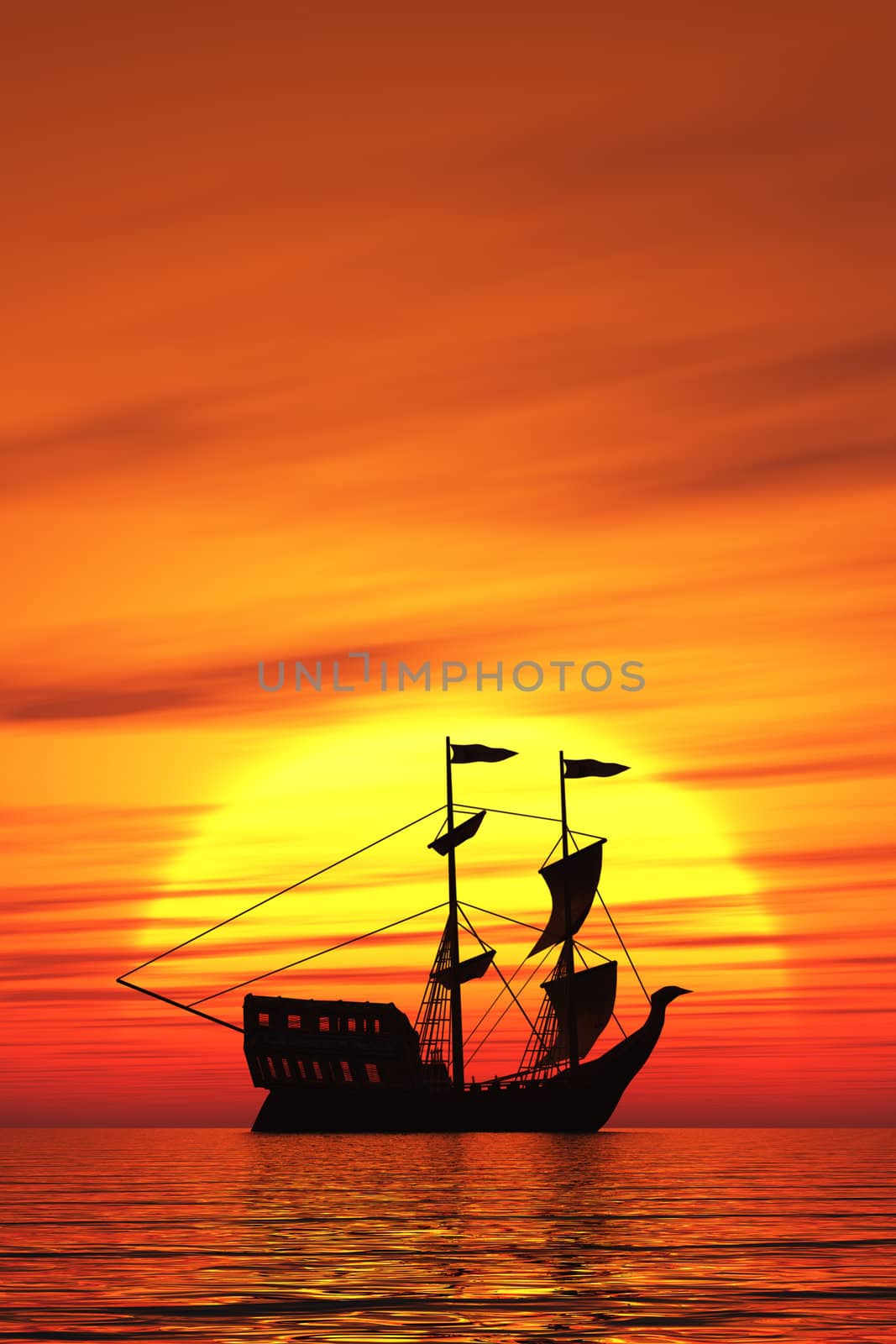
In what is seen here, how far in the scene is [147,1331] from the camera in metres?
29.8

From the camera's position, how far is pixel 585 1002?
139m

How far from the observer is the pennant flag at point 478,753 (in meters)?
134

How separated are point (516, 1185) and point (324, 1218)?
20.8m

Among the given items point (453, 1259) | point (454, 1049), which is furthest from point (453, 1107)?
point (453, 1259)

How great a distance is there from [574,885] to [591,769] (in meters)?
10.4

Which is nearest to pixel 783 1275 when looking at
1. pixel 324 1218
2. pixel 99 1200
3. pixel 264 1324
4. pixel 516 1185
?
pixel 264 1324

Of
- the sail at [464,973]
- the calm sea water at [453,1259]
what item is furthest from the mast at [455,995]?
the calm sea water at [453,1259]

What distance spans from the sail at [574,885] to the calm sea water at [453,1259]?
5147 centimetres

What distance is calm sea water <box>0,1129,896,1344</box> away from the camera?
30.6 m

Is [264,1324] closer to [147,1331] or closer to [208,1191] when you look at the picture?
[147,1331]

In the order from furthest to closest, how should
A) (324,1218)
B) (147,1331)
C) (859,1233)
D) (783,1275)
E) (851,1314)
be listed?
(324,1218) < (859,1233) < (783,1275) < (851,1314) < (147,1331)

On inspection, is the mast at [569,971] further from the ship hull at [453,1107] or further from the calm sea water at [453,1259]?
the calm sea water at [453,1259]

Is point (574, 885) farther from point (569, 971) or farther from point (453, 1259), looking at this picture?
point (453, 1259)

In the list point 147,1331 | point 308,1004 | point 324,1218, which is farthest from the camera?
point 308,1004
